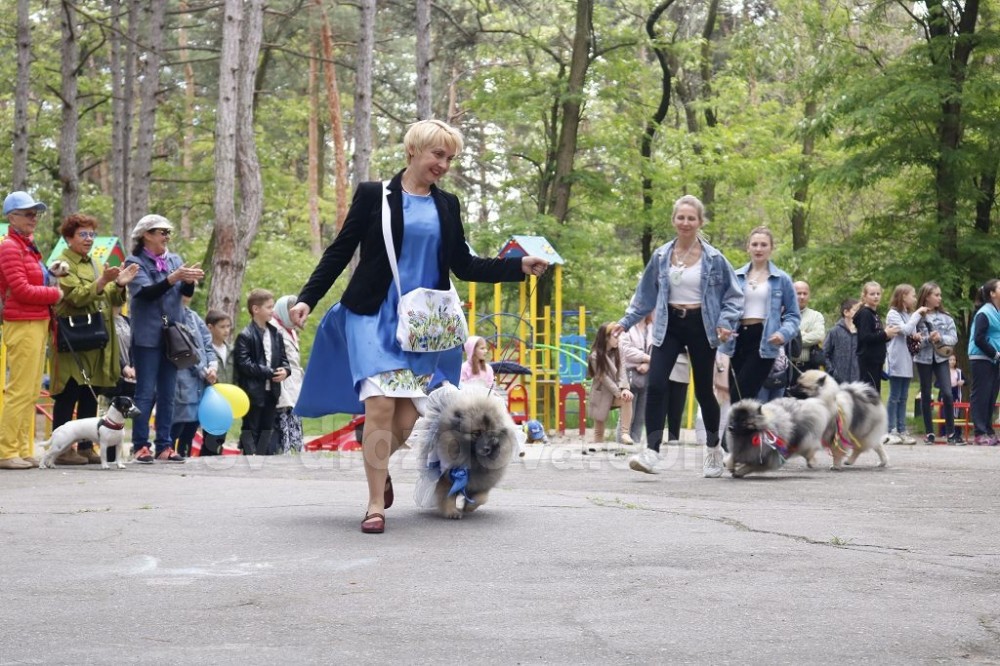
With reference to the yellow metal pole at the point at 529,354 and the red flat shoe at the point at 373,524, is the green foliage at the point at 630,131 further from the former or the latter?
the red flat shoe at the point at 373,524

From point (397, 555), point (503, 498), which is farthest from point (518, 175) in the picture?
point (397, 555)

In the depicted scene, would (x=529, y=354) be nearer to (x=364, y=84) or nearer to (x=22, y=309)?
(x=364, y=84)

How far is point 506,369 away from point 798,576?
12.3 meters

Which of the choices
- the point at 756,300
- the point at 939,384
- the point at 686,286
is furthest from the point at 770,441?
the point at 939,384

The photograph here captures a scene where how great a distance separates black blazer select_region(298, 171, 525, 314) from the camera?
691 centimetres

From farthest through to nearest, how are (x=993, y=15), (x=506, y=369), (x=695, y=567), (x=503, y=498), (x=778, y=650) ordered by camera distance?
(x=993, y=15) → (x=506, y=369) → (x=503, y=498) → (x=695, y=567) → (x=778, y=650)

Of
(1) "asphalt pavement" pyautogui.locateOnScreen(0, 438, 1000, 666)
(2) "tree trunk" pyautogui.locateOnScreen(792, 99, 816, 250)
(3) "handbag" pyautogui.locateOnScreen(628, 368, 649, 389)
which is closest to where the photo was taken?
(1) "asphalt pavement" pyautogui.locateOnScreen(0, 438, 1000, 666)

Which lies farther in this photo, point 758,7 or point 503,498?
point 758,7

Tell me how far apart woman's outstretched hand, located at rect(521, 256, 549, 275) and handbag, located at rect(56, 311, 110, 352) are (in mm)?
5427

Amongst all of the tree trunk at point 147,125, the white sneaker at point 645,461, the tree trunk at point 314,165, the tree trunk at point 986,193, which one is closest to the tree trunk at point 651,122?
the tree trunk at point 986,193

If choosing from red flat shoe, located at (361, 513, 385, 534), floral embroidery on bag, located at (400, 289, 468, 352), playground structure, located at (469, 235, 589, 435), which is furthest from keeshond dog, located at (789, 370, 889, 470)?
playground structure, located at (469, 235, 589, 435)

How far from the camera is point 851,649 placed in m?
4.19

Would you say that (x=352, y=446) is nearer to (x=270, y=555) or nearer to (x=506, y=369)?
(x=506, y=369)

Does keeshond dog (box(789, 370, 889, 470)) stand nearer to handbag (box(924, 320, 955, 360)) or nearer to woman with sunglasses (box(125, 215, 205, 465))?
handbag (box(924, 320, 955, 360))
